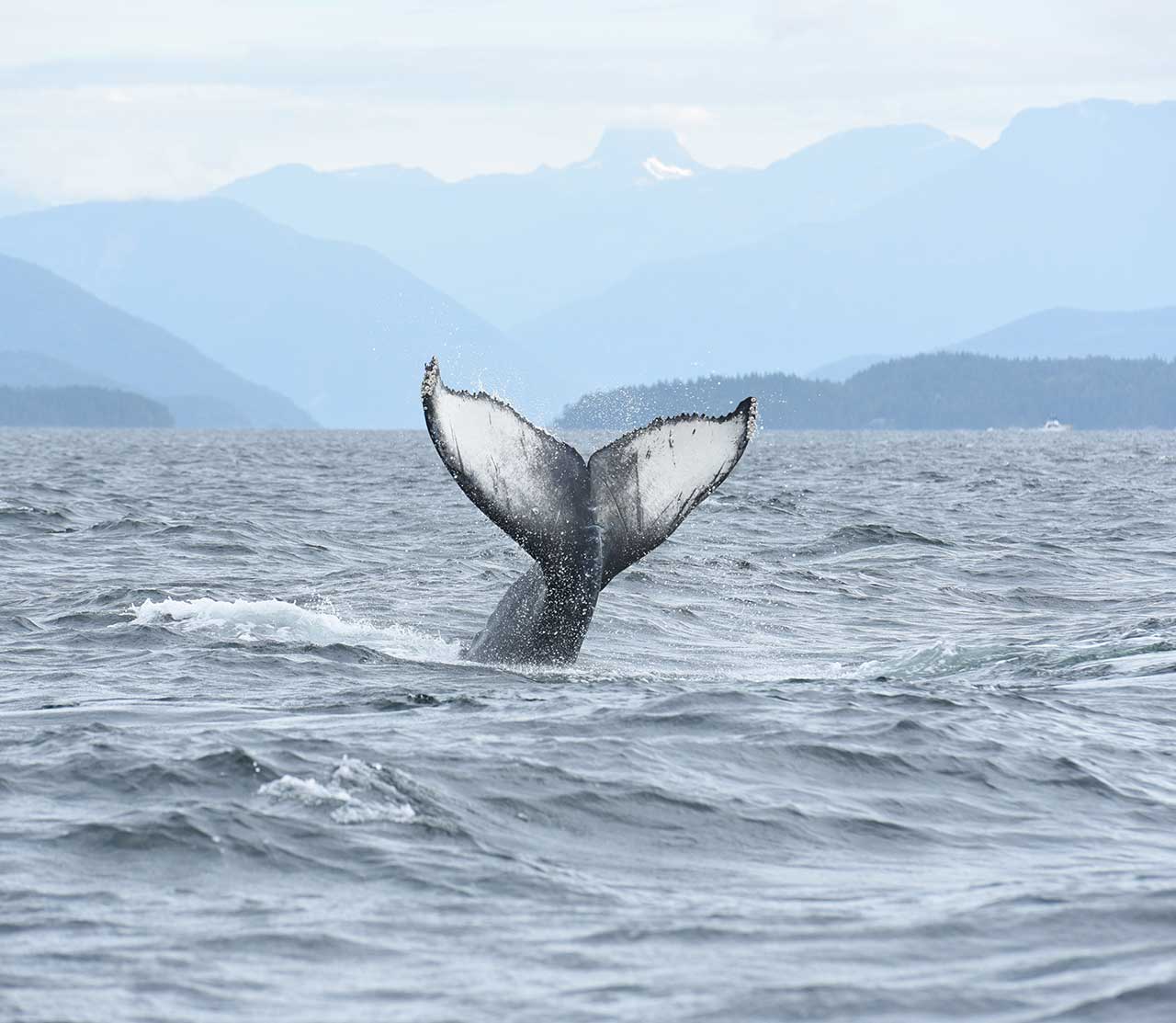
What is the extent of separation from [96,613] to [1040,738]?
689 cm

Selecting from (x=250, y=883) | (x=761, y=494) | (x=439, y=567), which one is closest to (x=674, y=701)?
(x=250, y=883)

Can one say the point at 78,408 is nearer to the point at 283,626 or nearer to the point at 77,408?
the point at 77,408

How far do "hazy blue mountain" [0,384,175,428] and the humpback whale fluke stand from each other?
186970 mm

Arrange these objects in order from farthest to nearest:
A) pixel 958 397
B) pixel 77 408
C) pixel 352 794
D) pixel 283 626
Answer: pixel 958 397 → pixel 77 408 → pixel 283 626 → pixel 352 794

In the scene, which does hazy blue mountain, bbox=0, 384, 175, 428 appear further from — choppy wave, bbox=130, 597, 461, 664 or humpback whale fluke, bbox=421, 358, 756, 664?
humpback whale fluke, bbox=421, 358, 756, 664

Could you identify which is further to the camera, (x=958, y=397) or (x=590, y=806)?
(x=958, y=397)

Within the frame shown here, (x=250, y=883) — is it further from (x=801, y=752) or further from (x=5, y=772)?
(x=801, y=752)

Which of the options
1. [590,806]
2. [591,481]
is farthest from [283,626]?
[590,806]

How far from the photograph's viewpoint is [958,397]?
630 ft

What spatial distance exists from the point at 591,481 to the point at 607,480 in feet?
0.24

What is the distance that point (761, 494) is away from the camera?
1260 inches

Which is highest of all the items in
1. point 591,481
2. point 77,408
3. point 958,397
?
point 958,397

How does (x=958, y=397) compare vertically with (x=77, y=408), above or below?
above

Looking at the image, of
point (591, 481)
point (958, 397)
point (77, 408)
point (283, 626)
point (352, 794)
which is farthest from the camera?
point (958, 397)
